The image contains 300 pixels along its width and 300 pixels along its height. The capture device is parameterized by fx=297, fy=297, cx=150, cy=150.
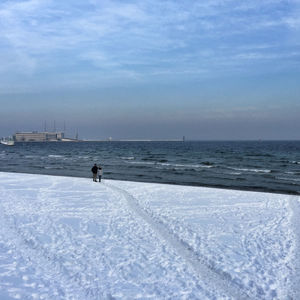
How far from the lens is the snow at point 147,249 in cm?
746

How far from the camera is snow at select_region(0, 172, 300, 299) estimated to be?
7.46 m

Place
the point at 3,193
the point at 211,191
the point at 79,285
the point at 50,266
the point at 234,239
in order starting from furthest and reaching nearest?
the point at 211,191, the point at 3,193, the point at 234,239, the point at 50,266, the point at 79,285

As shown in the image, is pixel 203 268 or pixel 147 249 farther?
pixel 147 249

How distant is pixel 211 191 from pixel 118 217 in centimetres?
995

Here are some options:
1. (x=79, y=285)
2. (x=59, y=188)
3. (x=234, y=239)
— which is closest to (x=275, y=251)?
(x=234, y=239)

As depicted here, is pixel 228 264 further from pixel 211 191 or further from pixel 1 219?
pixel 211 191

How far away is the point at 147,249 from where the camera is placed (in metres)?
9.99

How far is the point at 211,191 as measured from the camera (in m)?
22.0

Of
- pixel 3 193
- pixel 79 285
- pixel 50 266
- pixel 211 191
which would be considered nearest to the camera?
pixel 79 285

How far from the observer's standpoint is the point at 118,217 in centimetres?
1403

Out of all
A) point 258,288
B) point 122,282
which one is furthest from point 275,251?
point 122,282

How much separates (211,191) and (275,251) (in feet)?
39.2

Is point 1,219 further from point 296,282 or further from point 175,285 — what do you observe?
point 296,282

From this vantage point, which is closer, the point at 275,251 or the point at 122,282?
the point at 122,282
